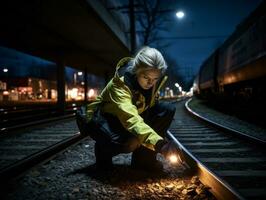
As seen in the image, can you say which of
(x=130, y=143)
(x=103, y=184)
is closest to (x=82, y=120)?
(x=130, y=143)

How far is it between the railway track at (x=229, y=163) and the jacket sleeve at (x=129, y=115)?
0.71m

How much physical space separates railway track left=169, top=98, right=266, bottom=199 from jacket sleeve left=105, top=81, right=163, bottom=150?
710mm

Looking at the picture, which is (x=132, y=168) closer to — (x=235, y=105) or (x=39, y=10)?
(x=39, y=10)

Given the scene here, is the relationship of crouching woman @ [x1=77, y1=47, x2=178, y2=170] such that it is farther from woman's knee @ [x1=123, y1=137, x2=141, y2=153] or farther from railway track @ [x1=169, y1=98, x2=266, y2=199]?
railway track @ [x1=169, y1=98, x2=266, y2=199]

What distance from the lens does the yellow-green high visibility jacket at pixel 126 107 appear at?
2.95 meters

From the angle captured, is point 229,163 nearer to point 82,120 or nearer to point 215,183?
point 215,183

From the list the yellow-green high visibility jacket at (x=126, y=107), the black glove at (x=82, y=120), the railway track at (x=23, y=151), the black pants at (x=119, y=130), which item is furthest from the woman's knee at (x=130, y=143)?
the railway track at (x=23, y=151)

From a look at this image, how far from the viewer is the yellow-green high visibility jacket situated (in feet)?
9.69

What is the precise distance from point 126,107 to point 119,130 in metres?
0.52

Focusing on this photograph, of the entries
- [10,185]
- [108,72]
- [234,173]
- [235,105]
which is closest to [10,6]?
[10,185]

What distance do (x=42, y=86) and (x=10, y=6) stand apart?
2140 inches

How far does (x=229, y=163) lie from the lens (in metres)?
4.24

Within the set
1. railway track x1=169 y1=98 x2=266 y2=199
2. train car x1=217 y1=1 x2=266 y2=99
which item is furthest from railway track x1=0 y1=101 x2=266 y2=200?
train car x1=217 y1=1 x2=266 y2=99

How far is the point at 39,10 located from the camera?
10438 millimetres
